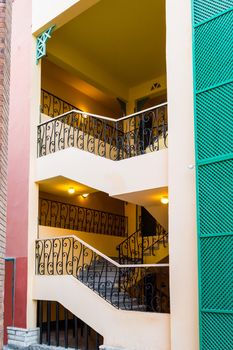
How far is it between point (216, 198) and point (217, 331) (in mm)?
1926

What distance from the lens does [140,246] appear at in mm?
12258

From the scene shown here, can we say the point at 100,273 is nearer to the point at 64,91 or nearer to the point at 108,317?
the point at 108,317

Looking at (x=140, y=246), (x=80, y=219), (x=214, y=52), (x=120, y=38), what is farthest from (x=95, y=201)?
(x=214, y=52)

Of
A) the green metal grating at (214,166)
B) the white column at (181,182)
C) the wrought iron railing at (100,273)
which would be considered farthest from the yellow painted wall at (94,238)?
the green metal grating at (214,166)

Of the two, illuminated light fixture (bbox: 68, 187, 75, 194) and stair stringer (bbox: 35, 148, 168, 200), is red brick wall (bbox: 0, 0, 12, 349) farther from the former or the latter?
illuminated light fixture (bbox: 68, 187, 75, 194)

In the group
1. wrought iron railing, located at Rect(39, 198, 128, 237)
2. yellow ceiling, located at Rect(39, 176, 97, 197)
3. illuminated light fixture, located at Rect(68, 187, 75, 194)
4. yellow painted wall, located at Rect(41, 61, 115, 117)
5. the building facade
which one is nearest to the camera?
the building facade

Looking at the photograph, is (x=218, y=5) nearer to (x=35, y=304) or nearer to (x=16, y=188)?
(x=16, y=188)

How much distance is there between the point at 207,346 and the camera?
653cm

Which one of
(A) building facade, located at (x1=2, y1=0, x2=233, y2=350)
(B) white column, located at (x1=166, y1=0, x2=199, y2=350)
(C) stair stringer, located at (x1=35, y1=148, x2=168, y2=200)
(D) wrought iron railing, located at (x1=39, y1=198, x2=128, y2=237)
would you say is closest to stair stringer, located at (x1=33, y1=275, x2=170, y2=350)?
(A) building facade, located at (x1=2, y1=0, x2=233, y2=350)

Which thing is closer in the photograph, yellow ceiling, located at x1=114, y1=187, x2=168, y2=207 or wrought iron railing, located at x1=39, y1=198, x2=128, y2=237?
yellow ceiling, located at x1=114, y1=187, x2=168, y2=207

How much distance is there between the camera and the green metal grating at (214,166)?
21.4 ft

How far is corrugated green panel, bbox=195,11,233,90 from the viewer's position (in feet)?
23.1

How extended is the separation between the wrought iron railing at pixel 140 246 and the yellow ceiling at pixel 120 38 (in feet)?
14.8

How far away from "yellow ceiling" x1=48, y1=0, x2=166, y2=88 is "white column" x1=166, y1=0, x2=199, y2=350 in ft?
8.05
